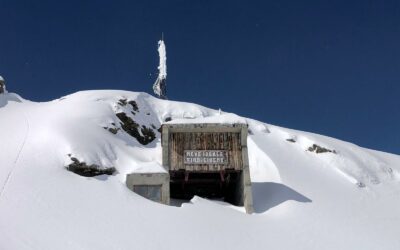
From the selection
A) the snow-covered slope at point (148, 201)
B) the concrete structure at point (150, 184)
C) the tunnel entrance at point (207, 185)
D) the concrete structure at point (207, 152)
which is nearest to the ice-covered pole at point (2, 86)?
the snow-covered slope at point (148, 201)

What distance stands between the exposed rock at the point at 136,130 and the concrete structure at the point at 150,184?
10783 millimetres

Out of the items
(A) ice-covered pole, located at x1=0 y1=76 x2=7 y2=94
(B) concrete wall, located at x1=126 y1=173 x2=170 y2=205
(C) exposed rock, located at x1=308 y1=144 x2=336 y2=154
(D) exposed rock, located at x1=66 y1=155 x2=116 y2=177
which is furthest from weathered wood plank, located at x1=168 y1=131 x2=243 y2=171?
(A) ice-covered pole, located at x1=0 y1=76 x2=7 y2=94

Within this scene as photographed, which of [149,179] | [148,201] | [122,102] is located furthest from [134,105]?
[148,201]

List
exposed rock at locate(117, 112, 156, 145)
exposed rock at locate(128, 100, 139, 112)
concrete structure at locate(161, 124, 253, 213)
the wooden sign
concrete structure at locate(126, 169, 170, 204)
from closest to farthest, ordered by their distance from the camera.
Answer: concrete structure at locate(126, 169, 170, 204), concrete structure at locate(161, 124, 253, 213), the wooden sign, exposed rock at locate(117, 112, 156, 145), exposed rock at locate(128, 100, 139, 112)

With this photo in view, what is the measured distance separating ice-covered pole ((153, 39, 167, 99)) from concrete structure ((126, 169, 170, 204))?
28.7 meters

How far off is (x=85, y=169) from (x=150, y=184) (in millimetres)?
4355

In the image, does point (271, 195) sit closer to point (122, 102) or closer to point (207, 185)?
point (207, 185)

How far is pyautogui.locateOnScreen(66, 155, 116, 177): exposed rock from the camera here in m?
27.9

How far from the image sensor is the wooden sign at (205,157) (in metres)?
28.8

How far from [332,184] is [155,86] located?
2808 cm

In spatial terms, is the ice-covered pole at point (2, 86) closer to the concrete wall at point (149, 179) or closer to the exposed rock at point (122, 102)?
the exposed rock at point (122, 102)

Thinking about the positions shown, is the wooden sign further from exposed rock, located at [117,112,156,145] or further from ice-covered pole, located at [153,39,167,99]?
ice-covered pole, located at [153,39,167,99]

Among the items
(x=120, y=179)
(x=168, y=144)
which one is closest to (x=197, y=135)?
(x=168, y=144)

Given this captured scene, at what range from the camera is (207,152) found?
2898 cm
